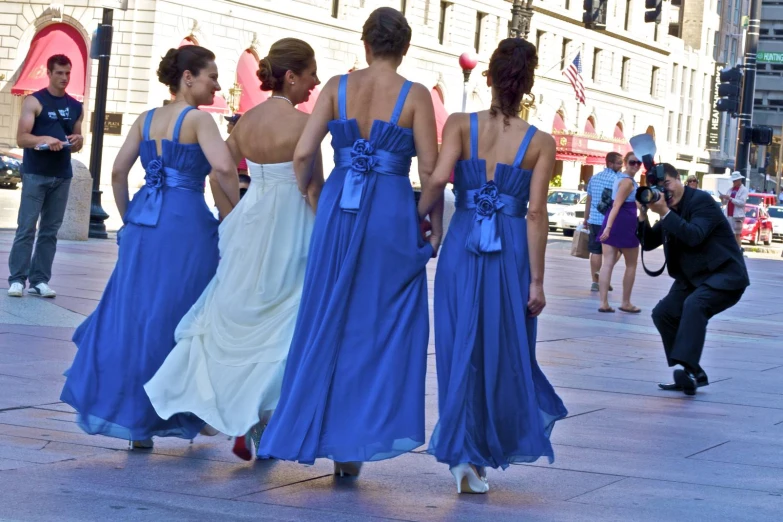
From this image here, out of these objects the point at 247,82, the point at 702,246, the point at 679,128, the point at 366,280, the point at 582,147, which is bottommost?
the point at 366,280

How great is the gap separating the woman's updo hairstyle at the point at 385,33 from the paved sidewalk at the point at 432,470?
1.78 metres

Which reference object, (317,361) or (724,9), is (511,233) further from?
(724,9)

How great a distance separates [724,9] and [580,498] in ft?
300

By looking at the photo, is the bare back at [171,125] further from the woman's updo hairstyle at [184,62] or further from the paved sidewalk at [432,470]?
the paved sidewalk at [432,470]

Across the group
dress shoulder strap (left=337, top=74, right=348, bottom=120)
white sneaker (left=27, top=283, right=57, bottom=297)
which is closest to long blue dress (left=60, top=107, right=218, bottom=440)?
dress shoulder strap (left=337, top=74, right=348, bottom=120)

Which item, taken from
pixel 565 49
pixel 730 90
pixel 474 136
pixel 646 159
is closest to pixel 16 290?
pixel 646 159

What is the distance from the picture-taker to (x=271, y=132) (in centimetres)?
636

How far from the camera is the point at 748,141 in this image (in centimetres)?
2644

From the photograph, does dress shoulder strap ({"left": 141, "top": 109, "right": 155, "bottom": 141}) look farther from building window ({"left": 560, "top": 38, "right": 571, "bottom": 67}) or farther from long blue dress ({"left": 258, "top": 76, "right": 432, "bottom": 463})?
building window ({"left": 560, "top": 38, "right": 571, "bottom": 67})

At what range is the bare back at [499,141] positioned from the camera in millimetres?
5875

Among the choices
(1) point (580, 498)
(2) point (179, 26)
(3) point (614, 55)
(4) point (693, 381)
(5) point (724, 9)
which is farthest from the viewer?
(5) point (724, 9)

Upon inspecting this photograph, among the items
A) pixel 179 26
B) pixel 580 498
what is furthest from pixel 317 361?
pixel 179 26

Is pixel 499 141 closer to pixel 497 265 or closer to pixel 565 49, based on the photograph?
pixel 497 265

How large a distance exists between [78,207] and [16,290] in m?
7.94
